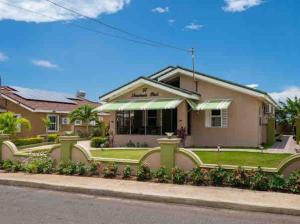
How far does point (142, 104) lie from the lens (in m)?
24.1

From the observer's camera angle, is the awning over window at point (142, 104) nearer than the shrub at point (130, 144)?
Yes

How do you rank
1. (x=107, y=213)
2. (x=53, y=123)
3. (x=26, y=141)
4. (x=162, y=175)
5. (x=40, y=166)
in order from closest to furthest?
1. (x=107, y=213)
2. (x=162, y=175)
3. (x=40, y=166)
4. (x=26, y=141)
5. (x=53, y=123)

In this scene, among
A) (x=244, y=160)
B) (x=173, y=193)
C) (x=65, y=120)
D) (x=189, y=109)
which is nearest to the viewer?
(x=173, y=193)

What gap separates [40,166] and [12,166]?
1.45 meters

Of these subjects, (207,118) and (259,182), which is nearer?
(259,182)

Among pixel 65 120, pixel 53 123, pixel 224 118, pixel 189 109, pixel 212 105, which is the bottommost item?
pixel 53 123

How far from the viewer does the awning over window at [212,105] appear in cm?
2238

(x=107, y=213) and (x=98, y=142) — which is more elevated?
(x=98, y=142)

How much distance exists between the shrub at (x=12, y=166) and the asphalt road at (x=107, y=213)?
4.52 metres

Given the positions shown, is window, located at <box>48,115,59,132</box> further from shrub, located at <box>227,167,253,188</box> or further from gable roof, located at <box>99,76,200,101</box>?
shrub, located at <box>227,167,253,188</box>

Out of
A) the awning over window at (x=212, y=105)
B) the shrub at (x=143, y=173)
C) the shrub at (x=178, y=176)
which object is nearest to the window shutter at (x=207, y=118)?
the awning over window at (x=212, y=105)

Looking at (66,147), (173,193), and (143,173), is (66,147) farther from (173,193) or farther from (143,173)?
(173,193)

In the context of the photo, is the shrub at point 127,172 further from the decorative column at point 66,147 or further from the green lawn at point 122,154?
the green lawn at point 122,154

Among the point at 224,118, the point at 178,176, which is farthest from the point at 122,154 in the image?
the point at 178,176
